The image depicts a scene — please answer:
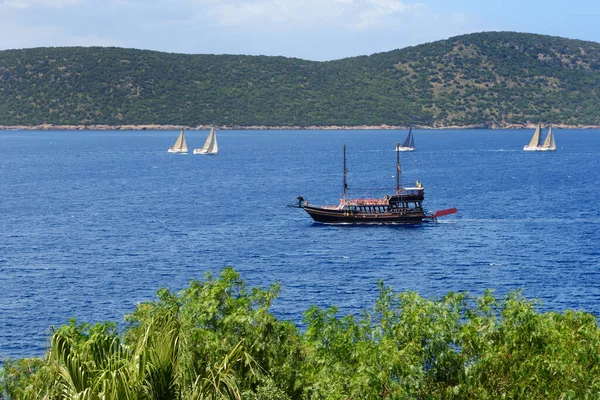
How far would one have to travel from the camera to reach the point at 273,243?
82688mm

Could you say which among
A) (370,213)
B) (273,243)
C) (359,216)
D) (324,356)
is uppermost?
(324,356)

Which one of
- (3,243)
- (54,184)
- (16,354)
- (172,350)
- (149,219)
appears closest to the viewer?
(172,350)

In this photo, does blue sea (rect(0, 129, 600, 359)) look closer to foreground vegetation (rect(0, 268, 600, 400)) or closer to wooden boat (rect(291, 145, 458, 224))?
wooden boat (rect(291, 145, 458, 224))

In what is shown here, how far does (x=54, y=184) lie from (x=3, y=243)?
186 ft

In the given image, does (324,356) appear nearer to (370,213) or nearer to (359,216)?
(359,216)

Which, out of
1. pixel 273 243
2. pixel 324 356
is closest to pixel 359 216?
pixel 273 243

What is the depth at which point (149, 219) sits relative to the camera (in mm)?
99000

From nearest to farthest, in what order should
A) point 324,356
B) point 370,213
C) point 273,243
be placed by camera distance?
point 324,356
point 273,243
point 370,213

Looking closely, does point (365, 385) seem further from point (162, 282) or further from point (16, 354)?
point (162, 282)

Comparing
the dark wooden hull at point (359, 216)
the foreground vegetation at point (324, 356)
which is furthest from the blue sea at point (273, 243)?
the foreground vegetation at point (324, 356)

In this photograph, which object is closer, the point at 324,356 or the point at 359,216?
the point at 324,356

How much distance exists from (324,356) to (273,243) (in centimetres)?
5583

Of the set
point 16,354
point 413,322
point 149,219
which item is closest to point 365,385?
point 413,322

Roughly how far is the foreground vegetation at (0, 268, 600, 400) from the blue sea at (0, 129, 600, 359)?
937 inches
